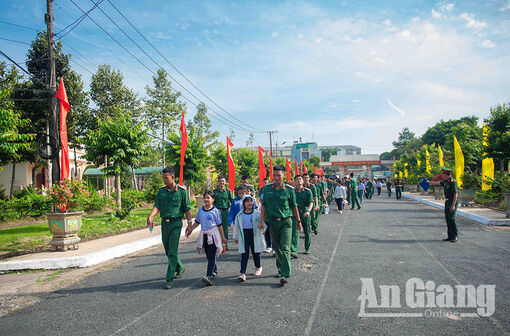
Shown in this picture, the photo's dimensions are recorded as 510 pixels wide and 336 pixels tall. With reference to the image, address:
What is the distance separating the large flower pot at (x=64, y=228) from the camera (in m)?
8.70

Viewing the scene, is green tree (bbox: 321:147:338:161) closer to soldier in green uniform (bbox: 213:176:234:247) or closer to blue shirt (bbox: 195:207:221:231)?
soldier in green uniform (bbox: 213:176:234:247)

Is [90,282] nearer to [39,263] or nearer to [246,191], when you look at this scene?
[39,263]

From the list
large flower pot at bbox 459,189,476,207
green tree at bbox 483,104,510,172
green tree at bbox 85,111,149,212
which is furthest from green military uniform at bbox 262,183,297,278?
large flower pot at bbox 459,189,476,207

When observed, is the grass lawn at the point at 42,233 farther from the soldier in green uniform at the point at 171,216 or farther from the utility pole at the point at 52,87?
the soldier in green uniform at the point at 171,216

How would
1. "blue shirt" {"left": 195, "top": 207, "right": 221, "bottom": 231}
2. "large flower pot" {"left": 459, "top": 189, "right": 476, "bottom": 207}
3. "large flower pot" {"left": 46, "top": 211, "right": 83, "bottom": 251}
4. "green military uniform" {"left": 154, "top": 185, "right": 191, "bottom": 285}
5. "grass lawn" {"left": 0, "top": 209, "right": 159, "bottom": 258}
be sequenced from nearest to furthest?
1. "green military uniform" {"left": 154, "top": 185, "right": 191, "bottom": 285}
2. "blue shirt" {"left": 195, "top": 207, "right": 221, "bottom": 231}
3. "large flower pot" {"left": 46, "top": 211, "right": 83, "bottom": 251}
4. "grass lawn" {"left": 0, "top": 209, "right": 159, "bottom": 258}
5. "large flower pot" {"left": 459, "top": 189, "right": 476, "bottom": 207}

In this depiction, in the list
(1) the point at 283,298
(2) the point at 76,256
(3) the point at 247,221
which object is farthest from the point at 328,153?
(1) the point at 283,298

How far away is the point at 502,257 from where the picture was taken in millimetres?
6801

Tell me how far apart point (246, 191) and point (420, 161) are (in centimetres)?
3709

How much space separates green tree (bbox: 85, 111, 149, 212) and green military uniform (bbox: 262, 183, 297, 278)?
1187 cm

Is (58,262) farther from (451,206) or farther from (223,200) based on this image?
(451,206)

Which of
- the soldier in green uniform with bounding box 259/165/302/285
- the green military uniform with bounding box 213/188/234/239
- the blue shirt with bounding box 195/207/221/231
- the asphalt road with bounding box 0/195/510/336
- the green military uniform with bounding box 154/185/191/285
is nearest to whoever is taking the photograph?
the asphalt road with bounding box 0/195/510/336

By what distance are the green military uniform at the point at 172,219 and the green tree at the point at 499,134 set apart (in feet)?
49.9

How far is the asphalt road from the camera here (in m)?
3.86

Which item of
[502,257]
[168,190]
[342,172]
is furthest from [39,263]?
[342,172]
